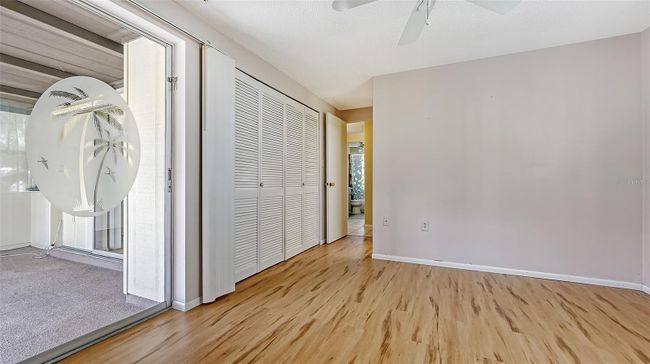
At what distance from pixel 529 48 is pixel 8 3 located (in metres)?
4.18

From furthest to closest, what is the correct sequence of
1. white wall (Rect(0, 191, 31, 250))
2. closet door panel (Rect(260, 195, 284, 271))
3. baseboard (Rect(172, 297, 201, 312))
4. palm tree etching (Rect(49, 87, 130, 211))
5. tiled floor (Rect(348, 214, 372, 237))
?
tiled floor (Rect(348, 214, 372, 237)), closet door panel (Rect(260, 195, 284, 271)), baseboard (Rect(172, 297, 201, 312)), palm tree etching (Rect(49, 87, 130, 211)), white wall (Rect(0, 191, 31, 250))

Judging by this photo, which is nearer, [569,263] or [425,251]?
[569,263]

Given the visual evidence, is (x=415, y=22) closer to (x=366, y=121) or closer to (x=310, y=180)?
(x=310, y=180)

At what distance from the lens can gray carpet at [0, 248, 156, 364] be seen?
5.19 feet

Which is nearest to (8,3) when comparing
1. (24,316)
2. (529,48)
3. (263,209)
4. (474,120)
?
(24,316)

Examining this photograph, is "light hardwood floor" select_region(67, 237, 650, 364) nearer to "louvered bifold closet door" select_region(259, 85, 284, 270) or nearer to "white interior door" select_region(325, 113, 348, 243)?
"louvered bifold closet door" select_region(259, 85, 284, 270)

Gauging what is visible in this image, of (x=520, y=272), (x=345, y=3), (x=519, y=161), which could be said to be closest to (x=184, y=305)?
(x=345, y=3)

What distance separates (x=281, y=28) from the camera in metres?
2.47

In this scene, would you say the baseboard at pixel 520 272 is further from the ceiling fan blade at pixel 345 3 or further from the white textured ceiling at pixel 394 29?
the ceiling fan blade at pixel 345 3

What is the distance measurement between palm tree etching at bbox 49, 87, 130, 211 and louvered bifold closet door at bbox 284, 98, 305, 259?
6.30ft

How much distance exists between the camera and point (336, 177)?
4883 millimetres

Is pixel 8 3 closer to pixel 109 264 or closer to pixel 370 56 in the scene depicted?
pixel 109 264

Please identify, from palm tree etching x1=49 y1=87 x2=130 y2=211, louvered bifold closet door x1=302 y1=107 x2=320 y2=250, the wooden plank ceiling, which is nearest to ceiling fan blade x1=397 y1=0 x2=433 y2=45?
the wooden plank ceiling

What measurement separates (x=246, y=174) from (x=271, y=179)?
474 millimetres
